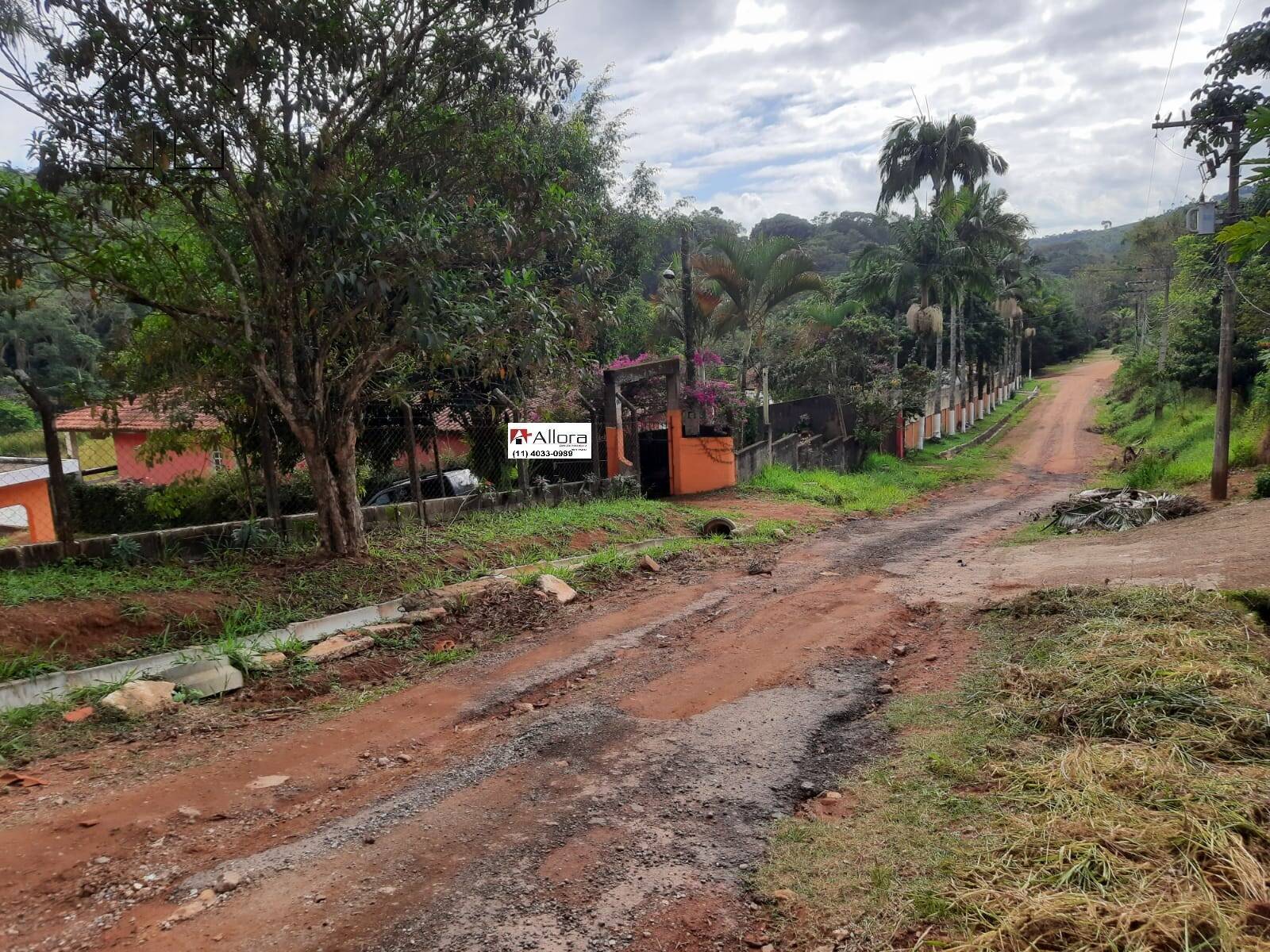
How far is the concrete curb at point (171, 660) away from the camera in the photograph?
5109 mm

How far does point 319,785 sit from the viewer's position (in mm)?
4195

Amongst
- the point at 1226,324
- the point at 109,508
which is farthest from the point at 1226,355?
the point at 109,508

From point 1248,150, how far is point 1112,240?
14140 centimetres

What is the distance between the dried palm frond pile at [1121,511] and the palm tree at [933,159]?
1910cm

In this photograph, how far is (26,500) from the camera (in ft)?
42.7

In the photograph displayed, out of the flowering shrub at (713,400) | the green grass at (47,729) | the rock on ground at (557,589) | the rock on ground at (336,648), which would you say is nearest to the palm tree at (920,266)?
the flowering shrub at (713,400)

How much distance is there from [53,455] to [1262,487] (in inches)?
649

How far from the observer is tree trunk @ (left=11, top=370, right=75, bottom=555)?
6.33 metres

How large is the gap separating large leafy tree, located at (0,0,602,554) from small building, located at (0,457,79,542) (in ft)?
20.1

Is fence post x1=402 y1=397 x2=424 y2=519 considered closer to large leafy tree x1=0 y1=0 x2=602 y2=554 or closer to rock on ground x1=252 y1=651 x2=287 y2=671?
large leafy tree x1=0 y1=0 x2=602 y2=554

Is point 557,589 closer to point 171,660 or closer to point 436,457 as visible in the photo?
point 436,457

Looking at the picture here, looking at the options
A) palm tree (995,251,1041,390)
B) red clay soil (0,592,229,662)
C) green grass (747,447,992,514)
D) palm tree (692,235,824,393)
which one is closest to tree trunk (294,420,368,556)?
red clay soil (0,592,229,662)

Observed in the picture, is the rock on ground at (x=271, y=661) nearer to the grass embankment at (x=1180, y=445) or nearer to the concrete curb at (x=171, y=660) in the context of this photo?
the concrete curb at (x=171, y=660)

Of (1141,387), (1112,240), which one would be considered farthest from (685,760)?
(1112,240)
